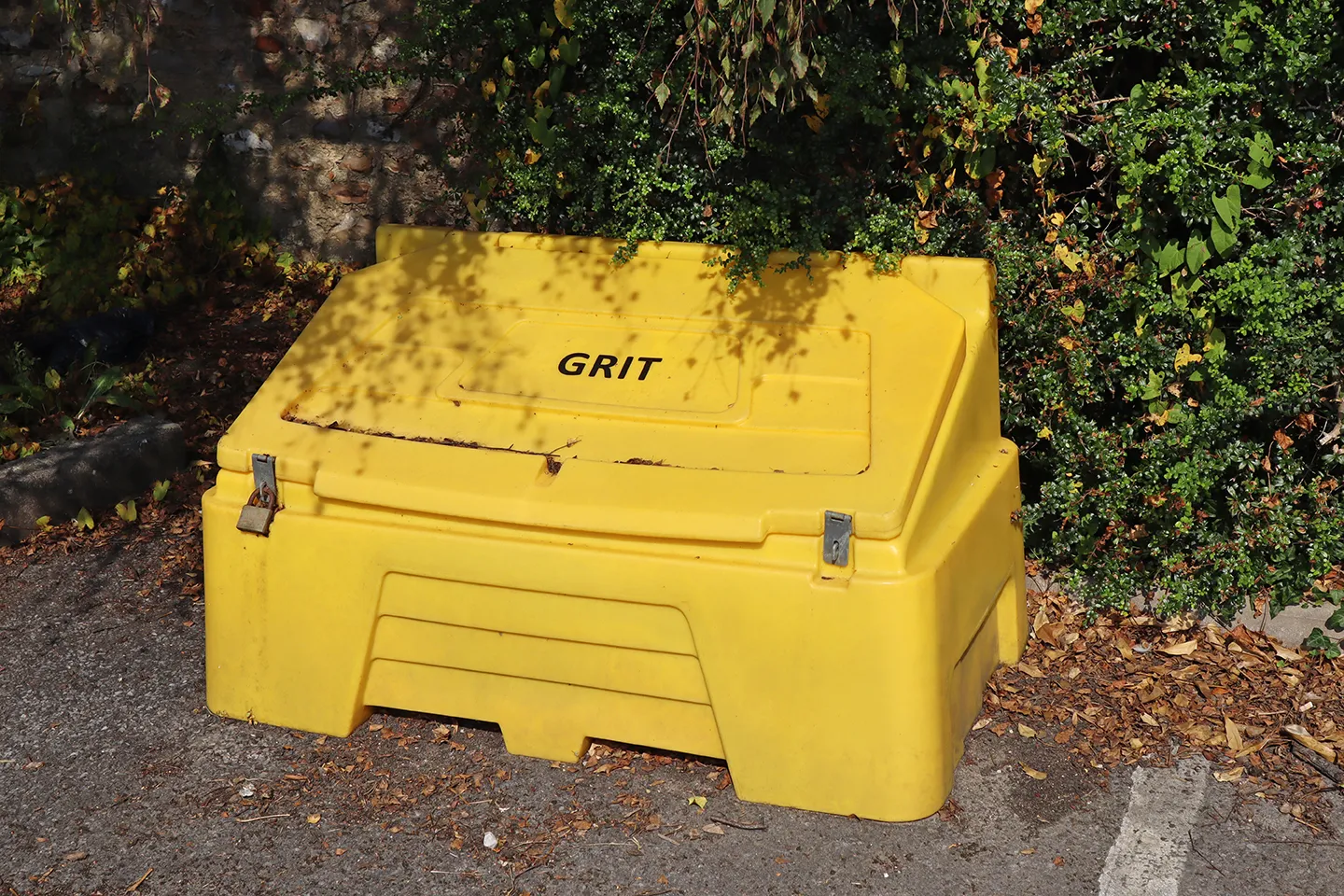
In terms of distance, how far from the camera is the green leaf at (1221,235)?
343 centimetres

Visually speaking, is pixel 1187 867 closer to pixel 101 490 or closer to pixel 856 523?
pixel 856 523

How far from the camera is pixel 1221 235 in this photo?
3.44 metres

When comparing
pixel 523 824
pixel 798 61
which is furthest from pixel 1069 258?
pixel 523 824

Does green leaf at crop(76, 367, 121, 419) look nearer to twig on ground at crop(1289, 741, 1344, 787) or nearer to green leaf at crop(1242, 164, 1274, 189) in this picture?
green leaf at crop(1242, 164, 1274, 189)

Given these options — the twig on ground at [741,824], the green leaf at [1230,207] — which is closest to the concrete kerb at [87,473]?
the twig on ground at [741,824]

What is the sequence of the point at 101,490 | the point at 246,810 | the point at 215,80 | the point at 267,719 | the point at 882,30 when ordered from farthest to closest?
the point at 215,80, the point at 101,490, the point at 882,30, the point at 267,719, the point at 246,810

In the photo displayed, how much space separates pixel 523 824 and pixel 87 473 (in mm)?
2445

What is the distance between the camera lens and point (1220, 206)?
11.2ft

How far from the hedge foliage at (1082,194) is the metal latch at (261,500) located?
1.13 metres

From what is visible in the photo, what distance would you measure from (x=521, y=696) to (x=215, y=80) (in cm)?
388

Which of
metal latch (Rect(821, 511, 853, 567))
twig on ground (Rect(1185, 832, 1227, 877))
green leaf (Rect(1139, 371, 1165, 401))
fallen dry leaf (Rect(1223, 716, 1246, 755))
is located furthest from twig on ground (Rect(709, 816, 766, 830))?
green leaf (Rect(1139, 371, 1165, 401))

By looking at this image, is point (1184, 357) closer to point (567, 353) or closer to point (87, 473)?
point (567, 353)

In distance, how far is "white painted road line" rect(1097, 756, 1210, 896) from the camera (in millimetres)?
2840

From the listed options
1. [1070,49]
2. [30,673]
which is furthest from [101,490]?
[1070,49]
